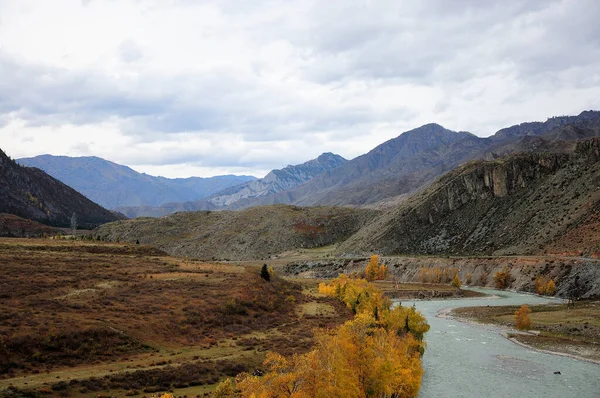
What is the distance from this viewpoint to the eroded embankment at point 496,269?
344 feet

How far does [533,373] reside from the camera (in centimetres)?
5678

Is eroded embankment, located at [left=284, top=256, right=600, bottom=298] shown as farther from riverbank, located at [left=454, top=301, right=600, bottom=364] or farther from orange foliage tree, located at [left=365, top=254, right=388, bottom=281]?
riverbank, located at [left=454, top=301, right=600, bottom=364]

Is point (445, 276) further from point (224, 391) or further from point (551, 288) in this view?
point (224, 391)

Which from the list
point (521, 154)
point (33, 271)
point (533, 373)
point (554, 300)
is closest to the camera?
point (533, 373)

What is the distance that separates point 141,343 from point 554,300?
3450 inches

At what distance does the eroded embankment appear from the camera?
104875mm

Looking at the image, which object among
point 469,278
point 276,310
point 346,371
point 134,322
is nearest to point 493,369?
point 346,371

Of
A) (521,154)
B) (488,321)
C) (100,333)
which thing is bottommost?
(488,321)

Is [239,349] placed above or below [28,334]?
below

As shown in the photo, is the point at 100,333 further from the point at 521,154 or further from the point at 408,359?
the point at 521,154

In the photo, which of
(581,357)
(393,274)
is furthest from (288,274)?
A: (581,357)

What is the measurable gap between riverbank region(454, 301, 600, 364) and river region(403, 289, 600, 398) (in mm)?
2982

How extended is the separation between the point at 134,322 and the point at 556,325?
214 ft

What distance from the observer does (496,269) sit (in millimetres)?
130375
